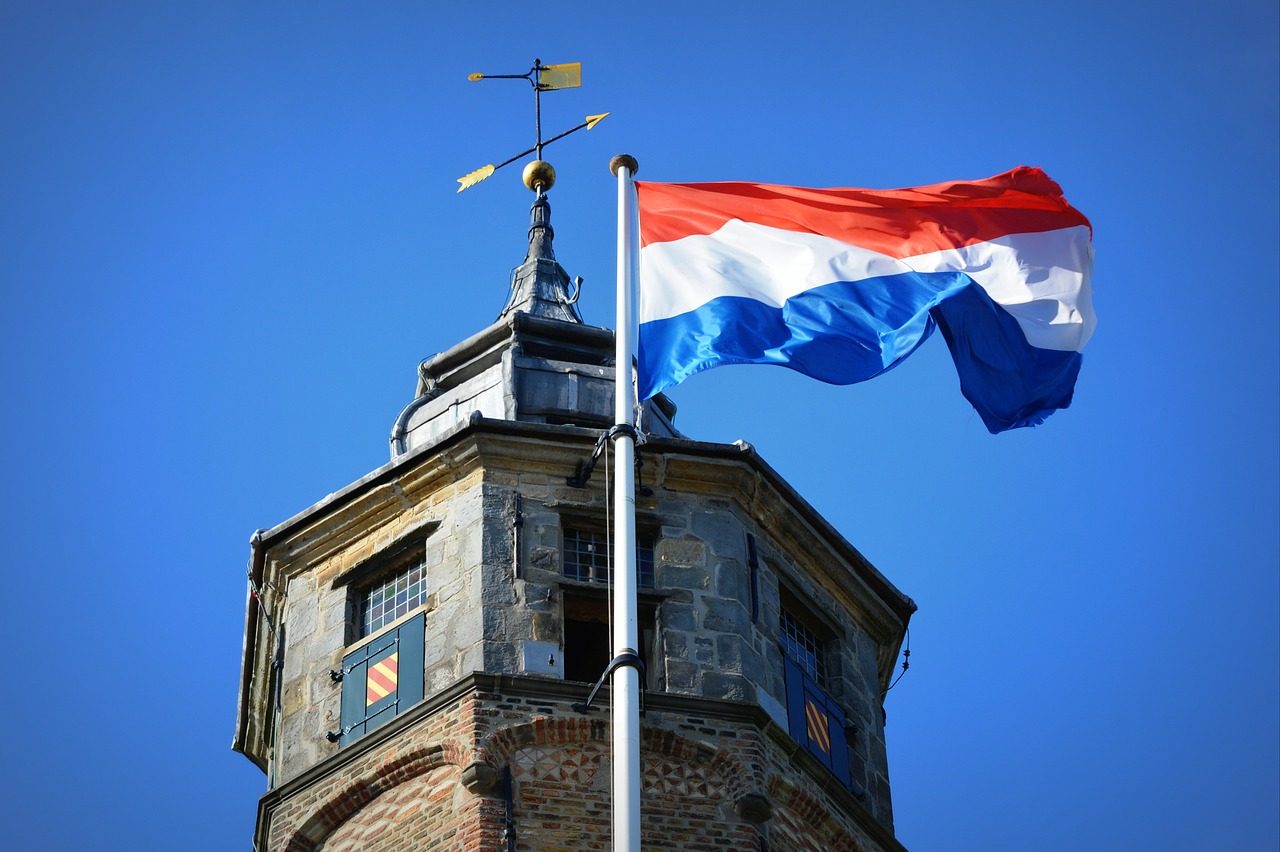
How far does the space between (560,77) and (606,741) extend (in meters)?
10.8

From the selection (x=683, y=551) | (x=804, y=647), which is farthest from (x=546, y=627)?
(x=804, y=647)

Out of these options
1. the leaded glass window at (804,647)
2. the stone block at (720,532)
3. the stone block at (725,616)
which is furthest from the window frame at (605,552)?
the leaded glass window at (804,647)

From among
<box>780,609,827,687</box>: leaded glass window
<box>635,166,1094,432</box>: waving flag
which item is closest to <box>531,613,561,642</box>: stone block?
<box>780,609,827,687</box>: leaded glass window

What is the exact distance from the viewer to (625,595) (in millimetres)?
24391

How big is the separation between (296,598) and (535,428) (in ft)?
11.2

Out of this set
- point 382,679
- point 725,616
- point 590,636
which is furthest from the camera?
point 590,636

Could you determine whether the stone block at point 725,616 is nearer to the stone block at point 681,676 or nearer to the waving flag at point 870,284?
the stone block at point 681,676

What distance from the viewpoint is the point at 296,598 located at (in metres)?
32.1

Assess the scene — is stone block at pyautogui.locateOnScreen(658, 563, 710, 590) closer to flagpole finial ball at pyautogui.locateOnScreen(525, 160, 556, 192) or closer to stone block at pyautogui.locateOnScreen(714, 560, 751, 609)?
stone block at pyautogui.locateOnScreen(714, 560, 751, 609)

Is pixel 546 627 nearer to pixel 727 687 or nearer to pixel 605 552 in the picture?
pixel 605 552

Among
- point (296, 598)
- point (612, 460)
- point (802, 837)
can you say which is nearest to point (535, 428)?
point (612, 460)

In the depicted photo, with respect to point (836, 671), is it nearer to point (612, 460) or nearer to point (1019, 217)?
point (612, 460)

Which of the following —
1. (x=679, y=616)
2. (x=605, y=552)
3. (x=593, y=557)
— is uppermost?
(x=605, y=552)

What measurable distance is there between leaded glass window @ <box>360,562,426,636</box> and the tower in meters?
0.03
